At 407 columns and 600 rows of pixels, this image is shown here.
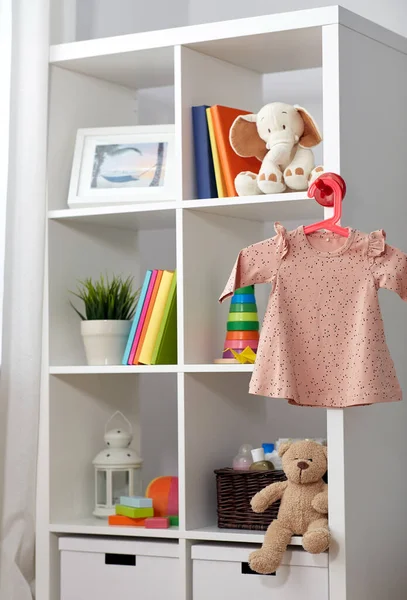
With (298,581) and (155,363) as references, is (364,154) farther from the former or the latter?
(298,581)

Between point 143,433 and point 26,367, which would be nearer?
point 26,367

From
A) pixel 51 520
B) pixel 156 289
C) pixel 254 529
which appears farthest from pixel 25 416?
pixel 254 529

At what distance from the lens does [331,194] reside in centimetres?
198

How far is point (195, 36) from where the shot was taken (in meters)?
2.18

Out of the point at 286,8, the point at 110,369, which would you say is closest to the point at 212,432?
the point at 110,369

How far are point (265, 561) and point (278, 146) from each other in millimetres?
869

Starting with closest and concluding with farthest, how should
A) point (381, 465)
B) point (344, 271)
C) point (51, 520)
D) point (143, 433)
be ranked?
1. point (344, 271)
2. point (381, 465)
3. point (51, 520)
4. point (143, 433)

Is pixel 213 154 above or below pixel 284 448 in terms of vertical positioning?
above

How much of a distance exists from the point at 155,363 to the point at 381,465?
0.55m

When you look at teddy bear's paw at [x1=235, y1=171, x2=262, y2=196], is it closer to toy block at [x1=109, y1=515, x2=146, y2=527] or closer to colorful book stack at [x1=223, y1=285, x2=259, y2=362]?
colorful book stack at [x1=223, y1=285, x2=259, y2=362]

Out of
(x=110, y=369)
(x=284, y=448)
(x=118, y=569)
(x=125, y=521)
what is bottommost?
(x=118, y=569)

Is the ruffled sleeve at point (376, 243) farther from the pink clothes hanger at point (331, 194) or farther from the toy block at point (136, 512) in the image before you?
the toy block at point (136, 512)

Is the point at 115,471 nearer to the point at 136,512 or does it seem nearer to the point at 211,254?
the point at 136,512

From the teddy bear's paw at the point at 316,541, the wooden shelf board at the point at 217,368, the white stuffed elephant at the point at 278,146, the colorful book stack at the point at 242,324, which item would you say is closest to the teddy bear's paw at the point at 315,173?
the white stuffed elephant at the point at 278,146
